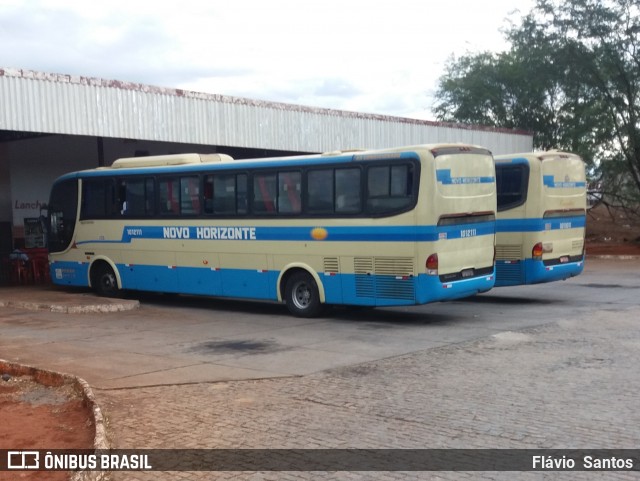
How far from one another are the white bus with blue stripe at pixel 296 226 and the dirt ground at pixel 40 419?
646 centimetres

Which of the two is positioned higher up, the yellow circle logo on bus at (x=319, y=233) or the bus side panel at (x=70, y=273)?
the yellow circle logo on bus at (x=319, y=233)

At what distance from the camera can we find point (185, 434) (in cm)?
752

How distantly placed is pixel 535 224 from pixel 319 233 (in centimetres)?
484

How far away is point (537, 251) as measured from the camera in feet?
55.6

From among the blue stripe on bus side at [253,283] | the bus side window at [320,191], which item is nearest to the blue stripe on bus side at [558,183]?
the blue stripe on bus side at [253,283]

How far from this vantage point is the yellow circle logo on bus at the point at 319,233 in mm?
15258

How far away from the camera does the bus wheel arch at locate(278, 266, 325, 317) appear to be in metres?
15.5

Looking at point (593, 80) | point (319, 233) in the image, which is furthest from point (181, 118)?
point (593, 80)

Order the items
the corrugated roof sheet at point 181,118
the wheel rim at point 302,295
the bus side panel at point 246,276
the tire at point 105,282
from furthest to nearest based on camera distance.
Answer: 1. the tire at point 105,282
2. the corrugated roof sheet at point 181,118
3. the bus side panel at point 246,276
4. the wheel rim at point 302,295

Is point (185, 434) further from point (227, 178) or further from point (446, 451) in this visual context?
point (227, 178)

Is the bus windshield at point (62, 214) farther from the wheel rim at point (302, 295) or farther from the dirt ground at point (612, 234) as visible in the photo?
the dirt ground at point (612, 234)

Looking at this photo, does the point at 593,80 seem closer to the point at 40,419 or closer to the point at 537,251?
the point at 537,251

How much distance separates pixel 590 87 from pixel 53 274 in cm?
2469

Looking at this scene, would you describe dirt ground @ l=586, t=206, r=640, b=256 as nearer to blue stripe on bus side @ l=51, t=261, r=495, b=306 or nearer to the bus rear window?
the bus rear window
